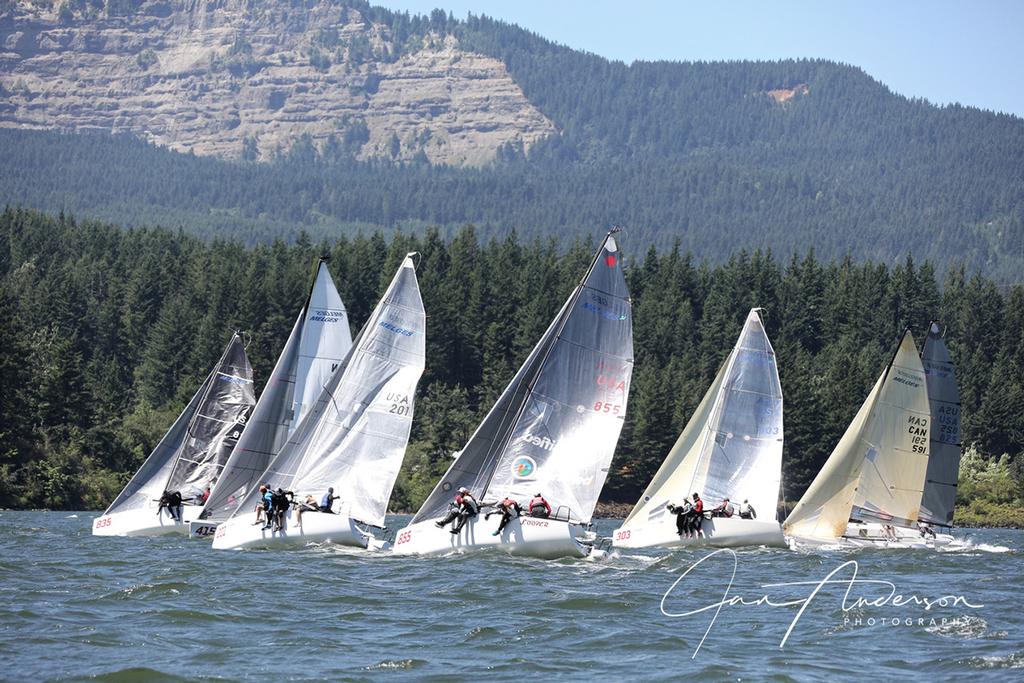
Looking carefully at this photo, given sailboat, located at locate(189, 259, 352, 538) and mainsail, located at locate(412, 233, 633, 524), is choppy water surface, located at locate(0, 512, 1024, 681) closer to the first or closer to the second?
mainsail, located at locate(412, 233, 633, 524)

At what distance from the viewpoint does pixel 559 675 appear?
2355 cm

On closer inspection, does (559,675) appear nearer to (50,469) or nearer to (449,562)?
(449,562)

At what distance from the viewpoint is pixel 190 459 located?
48.6 metres

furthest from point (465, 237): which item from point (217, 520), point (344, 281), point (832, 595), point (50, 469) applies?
point (832, 595)

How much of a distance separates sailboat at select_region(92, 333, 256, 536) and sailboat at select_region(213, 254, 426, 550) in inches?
297

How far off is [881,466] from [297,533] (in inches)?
811

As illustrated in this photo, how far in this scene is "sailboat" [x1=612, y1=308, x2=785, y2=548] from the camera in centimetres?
4597

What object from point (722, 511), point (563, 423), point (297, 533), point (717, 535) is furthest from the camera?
point (722, 511)

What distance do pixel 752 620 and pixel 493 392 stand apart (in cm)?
7269

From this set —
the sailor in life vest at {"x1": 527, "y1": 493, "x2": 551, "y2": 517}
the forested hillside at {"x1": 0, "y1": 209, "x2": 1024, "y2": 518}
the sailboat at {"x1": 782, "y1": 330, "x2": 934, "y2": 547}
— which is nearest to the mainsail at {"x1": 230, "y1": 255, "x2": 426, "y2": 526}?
the sailor in life vest at {"x1": 527, "y1": 493, "x2": 551, "y2": 517}

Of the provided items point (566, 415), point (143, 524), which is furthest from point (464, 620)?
point (143, 524)

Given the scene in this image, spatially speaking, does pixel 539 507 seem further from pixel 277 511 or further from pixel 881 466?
pixel 881 466

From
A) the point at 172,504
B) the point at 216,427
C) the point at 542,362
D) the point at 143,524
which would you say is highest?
the point at 542,362
